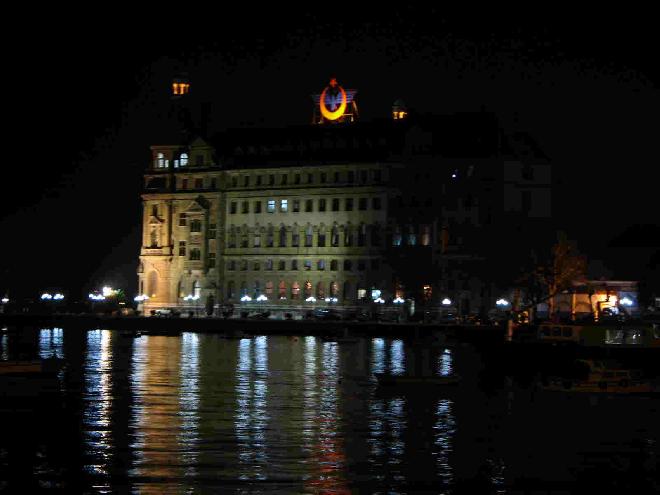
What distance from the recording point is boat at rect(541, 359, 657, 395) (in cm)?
6925

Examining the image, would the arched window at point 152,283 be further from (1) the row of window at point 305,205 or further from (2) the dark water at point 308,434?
(2) the dark water at point 308,434

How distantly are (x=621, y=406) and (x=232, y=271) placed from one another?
108816mm

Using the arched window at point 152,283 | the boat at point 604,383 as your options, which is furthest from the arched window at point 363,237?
the boat at point 604,383

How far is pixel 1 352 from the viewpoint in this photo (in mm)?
103375

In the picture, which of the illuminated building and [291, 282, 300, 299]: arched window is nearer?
the illuminated building

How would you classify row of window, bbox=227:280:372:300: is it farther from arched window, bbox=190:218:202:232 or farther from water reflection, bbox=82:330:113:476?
water reflection, bbox=82:330:113:476

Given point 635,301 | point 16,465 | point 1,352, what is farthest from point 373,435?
point 635,301

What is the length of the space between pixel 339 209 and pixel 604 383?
96.4 m

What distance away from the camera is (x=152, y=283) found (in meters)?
174

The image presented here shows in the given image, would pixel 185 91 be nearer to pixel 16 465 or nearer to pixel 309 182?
pixel 309 182

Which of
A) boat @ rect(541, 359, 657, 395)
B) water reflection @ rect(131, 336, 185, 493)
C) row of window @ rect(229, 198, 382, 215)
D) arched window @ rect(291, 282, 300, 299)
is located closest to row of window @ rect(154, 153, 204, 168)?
row of window @ rect(229, 198, 382, 215)

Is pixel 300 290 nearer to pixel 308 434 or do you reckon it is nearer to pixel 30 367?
pixel 30 367

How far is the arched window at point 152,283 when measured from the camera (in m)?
174

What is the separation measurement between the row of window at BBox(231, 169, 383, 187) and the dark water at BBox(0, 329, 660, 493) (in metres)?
73.4
